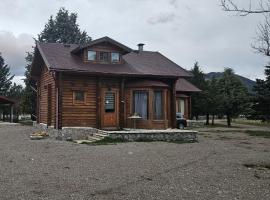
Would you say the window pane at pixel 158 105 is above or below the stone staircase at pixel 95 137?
above

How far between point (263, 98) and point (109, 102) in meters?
24.8

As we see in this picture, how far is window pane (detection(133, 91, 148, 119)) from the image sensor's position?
2160 centimetres

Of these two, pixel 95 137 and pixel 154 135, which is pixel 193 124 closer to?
pixel 154 135

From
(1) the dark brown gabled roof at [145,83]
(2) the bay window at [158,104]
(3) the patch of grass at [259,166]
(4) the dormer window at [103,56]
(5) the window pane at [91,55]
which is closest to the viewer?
(3) the patch of grass at [259,166]

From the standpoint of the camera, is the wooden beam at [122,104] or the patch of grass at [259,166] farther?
the wooden beam at [122,104]

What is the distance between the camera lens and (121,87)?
2205 cm

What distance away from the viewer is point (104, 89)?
71.4 ft

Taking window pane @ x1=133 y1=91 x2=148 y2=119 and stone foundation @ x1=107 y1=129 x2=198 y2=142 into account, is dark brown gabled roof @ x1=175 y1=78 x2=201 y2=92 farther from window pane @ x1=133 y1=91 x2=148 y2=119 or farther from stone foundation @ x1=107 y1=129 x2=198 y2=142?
stone foundation @ x1=107 y1=129 x2=198 y2=142

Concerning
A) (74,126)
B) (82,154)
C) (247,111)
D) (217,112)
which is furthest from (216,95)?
(82,154)

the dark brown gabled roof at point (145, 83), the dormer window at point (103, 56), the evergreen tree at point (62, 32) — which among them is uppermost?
the evergreen tree at point (62, 32)

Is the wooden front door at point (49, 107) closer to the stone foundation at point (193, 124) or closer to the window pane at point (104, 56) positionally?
the window pane at point (104, 56)

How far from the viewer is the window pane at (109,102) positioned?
71.9 feet

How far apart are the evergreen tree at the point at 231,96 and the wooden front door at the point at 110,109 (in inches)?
692

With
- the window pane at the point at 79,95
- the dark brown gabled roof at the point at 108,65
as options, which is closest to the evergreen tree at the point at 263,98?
the dark brown gabled roof at the point at 108,65
